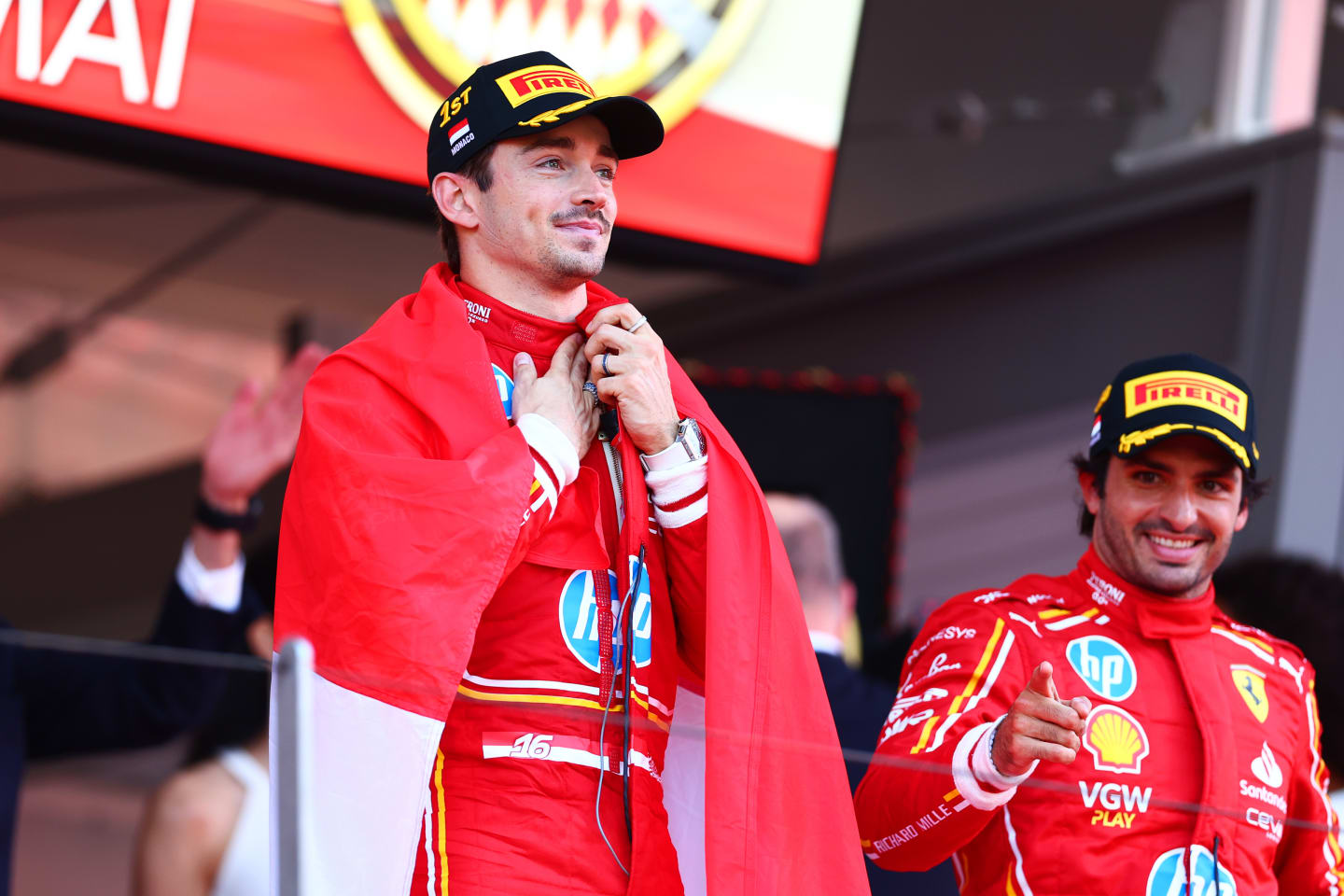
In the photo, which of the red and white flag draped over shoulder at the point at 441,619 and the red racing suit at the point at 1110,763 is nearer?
the red and white flag draped over shoulder at the point at 441,619

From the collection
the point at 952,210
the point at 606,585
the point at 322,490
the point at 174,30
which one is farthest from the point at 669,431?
the point at 952,210

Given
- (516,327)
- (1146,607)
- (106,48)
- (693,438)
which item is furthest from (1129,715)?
(106,48)

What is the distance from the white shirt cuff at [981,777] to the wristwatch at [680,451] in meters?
0.48

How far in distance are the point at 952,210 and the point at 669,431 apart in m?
5.37

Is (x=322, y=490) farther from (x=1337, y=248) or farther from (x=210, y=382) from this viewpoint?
(x=210, y=382)

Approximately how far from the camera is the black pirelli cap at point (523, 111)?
1885mm

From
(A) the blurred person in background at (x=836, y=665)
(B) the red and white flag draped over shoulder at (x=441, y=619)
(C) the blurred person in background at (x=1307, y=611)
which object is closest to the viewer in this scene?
(B) the red and white flag draped over shoulder at (x=441, y=619)

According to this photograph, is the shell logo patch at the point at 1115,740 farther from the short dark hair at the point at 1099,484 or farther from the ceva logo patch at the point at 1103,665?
the short dark hair at the point at 1099,484

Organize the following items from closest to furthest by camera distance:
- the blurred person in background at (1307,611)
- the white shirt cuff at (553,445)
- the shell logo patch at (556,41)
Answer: the white shirt cuff at (553,445)
the blurred person in background at (1307,611)
the shell logo patch at (556,41)

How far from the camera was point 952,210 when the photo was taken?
697 centimetres

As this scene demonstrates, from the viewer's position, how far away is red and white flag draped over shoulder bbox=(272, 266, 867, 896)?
1.60 m

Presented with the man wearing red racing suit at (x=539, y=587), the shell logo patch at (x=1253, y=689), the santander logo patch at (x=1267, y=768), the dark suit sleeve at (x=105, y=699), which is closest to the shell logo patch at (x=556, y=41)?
the man wearing red racing suit at (x=539, y=587)

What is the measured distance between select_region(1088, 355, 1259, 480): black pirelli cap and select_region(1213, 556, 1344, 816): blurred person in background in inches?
37.3

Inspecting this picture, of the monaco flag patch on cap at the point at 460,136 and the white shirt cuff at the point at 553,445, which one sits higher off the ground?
the monaco flag patch on cap at the point at 460,136
